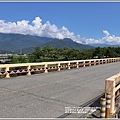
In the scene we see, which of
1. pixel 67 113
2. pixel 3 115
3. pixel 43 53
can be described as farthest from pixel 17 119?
pixel 43 53

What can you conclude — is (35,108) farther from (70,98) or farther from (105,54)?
(105,54)

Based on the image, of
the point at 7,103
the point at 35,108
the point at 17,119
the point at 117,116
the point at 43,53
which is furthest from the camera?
the point at 43,53

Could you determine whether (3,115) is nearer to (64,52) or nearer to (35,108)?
(35,108)

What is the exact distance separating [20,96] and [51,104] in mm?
1755

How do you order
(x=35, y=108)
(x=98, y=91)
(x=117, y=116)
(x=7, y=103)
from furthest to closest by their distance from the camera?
(x=98, y=91)
(x=7, y=103)
(x=35, y=108)
(x=117, y=116)

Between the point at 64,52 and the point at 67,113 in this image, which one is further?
the point at 64,52

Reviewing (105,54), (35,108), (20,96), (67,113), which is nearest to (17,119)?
(35,108)

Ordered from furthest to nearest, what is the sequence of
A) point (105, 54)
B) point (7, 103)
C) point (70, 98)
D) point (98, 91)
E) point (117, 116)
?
point (105, 54), point (98, 91), point (70, 98), point (7, 103), point (117, 116)

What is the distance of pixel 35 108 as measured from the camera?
6848 mm

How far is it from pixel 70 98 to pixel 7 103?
2.62m

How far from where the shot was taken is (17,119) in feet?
18.6

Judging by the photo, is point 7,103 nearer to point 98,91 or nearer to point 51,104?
point 51,104

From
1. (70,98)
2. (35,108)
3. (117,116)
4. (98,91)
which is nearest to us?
(117,116)

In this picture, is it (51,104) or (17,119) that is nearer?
(17,119)
